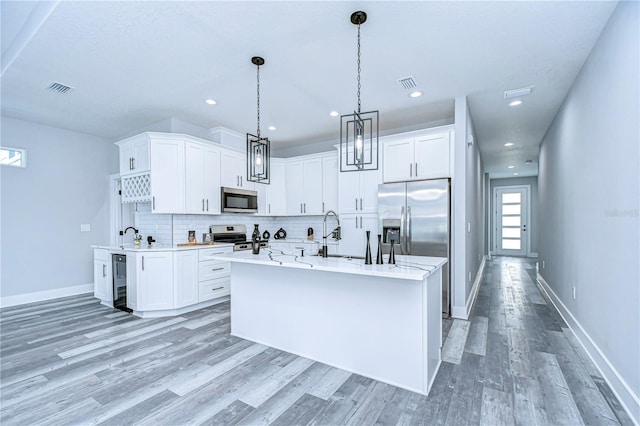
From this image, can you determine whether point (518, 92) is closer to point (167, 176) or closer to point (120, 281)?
point (167, 176)

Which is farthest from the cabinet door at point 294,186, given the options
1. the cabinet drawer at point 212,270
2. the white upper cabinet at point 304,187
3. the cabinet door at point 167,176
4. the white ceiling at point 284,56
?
the cabinet door at point 167,176

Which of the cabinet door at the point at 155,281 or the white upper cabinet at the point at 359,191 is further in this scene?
the white upper cabinet at the point at 359,191

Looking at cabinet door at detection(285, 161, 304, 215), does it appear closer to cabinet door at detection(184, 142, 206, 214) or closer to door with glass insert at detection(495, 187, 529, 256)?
cabinet door at detection(184, 142, 206, 214)

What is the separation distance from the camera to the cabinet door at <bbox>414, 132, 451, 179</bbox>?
156 inches

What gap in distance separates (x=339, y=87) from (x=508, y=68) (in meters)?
1.74

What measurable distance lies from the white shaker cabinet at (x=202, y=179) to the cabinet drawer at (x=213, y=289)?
1064 millimetres

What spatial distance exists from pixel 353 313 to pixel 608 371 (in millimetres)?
1940

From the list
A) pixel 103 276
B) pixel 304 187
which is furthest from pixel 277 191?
pixel 103 276

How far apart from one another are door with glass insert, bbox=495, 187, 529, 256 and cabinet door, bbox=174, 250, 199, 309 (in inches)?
398

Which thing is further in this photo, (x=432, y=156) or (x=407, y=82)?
(x=432, y=156)

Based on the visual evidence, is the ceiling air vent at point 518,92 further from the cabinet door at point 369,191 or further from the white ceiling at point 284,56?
the cabinet door at point 369,191

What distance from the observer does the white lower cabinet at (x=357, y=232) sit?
15.0 ft

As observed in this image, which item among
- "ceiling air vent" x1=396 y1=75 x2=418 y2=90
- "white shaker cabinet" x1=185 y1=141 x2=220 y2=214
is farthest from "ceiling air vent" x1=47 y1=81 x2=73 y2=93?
"ceiling air vent" x1=396 y1=75 x2=418 y2=90

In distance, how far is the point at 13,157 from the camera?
14.9ft
